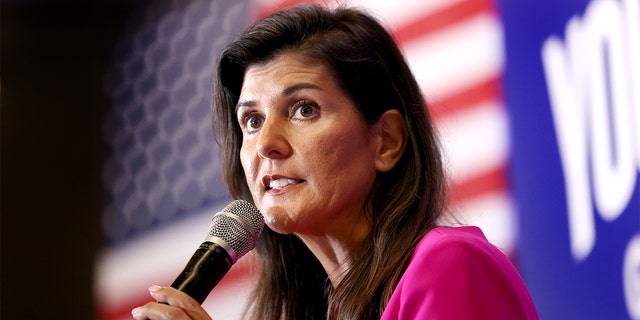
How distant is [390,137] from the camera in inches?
58.1

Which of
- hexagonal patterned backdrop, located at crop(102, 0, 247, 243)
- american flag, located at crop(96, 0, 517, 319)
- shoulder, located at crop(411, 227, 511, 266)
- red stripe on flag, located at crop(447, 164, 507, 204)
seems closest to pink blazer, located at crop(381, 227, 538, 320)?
shoulder, located at crop(411, 227, 511, 266)

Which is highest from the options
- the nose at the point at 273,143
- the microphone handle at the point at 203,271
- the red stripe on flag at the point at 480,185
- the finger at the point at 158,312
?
the nose at the point at 273,143

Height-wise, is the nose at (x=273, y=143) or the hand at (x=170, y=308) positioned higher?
the nose at (x=273, y=143)

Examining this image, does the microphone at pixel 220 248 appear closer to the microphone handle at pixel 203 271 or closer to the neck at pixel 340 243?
the microphone handle at pixel 203 271

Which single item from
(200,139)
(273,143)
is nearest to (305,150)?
(273,143)

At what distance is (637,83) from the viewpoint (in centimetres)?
145

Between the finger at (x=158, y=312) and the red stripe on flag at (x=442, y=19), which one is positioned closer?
the finger at (x=158, y=312)

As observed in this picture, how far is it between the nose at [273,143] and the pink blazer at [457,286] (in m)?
0.25

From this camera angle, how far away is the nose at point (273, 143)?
1.39 meters

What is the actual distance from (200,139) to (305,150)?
52.4 inches

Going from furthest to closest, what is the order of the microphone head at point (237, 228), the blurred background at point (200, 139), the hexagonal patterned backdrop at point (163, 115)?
the hexagonal patterned backdrop at point (163, 115)
the blurred background at point (200, 139)
the microphone head at point (237, 228)

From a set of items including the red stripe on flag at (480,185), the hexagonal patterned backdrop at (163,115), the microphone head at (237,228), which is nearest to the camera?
the microphone head at (237,228)

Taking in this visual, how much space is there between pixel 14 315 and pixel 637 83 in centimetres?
195

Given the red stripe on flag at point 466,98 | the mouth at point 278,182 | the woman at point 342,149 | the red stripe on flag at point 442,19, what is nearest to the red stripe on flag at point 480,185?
the red stripe on flag at point 466,98
